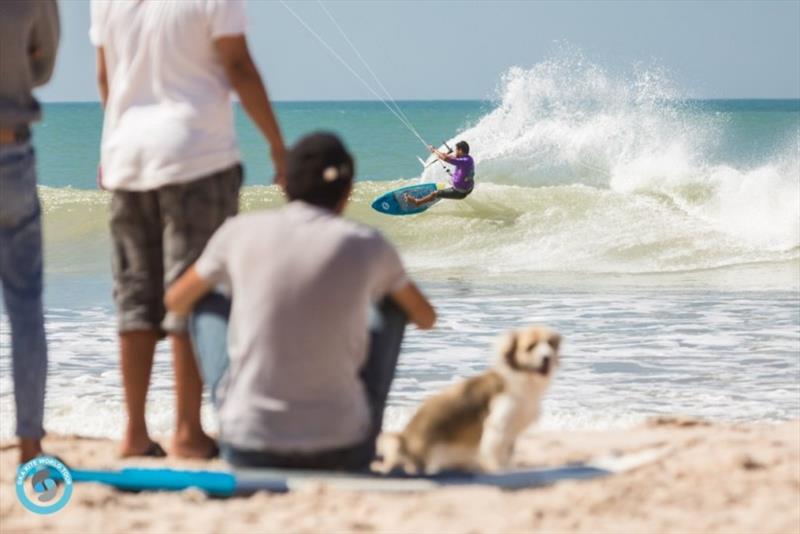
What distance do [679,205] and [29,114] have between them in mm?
18662

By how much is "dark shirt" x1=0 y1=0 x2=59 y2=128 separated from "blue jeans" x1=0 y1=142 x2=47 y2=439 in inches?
3.6

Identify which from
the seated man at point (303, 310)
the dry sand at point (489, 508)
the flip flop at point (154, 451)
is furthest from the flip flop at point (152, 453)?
the seated man at point (303, 310)

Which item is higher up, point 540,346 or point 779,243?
point 540,346

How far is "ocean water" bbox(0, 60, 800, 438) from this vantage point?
6.86 m

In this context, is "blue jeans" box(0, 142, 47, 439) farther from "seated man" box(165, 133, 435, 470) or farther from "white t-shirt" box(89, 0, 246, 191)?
"seated man" box(165, 133, 435, 470)

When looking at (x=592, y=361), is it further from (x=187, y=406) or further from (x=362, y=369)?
(x=362, y=369)

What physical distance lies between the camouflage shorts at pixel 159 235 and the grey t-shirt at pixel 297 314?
0.41m

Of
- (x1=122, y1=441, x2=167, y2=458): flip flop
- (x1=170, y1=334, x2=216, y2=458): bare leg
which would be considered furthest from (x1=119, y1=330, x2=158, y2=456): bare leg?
(x1=170, y1=334, x2=216, y2=458): bare leg

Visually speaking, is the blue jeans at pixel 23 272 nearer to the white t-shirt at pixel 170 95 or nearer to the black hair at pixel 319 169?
the white t-shirt at pixel 170 95

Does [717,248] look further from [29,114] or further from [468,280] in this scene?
[29,114]

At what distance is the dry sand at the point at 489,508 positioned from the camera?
3.38m

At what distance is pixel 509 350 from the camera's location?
147 inches

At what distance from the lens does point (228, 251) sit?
3.45m

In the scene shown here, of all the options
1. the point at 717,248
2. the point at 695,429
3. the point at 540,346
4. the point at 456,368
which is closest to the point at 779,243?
the point at 717,248
